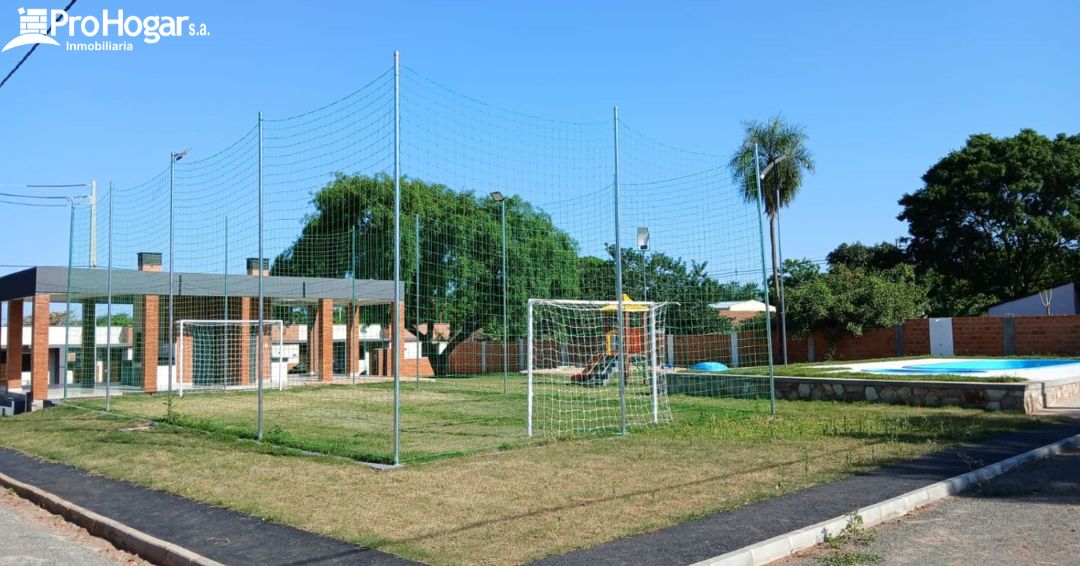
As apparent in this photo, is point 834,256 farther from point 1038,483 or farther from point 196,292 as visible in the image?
point 1038,483

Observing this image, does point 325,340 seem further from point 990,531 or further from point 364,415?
point 990,531

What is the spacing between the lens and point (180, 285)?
23234 millimetres

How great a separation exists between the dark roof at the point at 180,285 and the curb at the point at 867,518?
1565 centimetres

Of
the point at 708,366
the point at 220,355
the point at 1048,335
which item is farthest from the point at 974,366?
the point at 220,355

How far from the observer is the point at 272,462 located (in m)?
9.22

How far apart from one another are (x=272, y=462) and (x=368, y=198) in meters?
8.20

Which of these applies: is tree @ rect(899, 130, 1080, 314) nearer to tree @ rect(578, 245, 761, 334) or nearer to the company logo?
tree @ rect(578, 245, 761, 334)

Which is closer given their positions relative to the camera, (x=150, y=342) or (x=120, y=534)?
(x=120, y=534)

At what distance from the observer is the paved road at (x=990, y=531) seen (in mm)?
5074

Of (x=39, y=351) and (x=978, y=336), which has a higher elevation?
(x=39, y=351)

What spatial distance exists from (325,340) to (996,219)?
29446mm

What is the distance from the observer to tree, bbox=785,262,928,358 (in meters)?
27.3

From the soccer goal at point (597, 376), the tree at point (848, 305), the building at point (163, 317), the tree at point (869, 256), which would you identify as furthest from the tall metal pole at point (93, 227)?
the tree at point (869, 256)

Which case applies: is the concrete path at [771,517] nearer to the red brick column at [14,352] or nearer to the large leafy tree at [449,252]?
the large leafy tree at [449,252]
